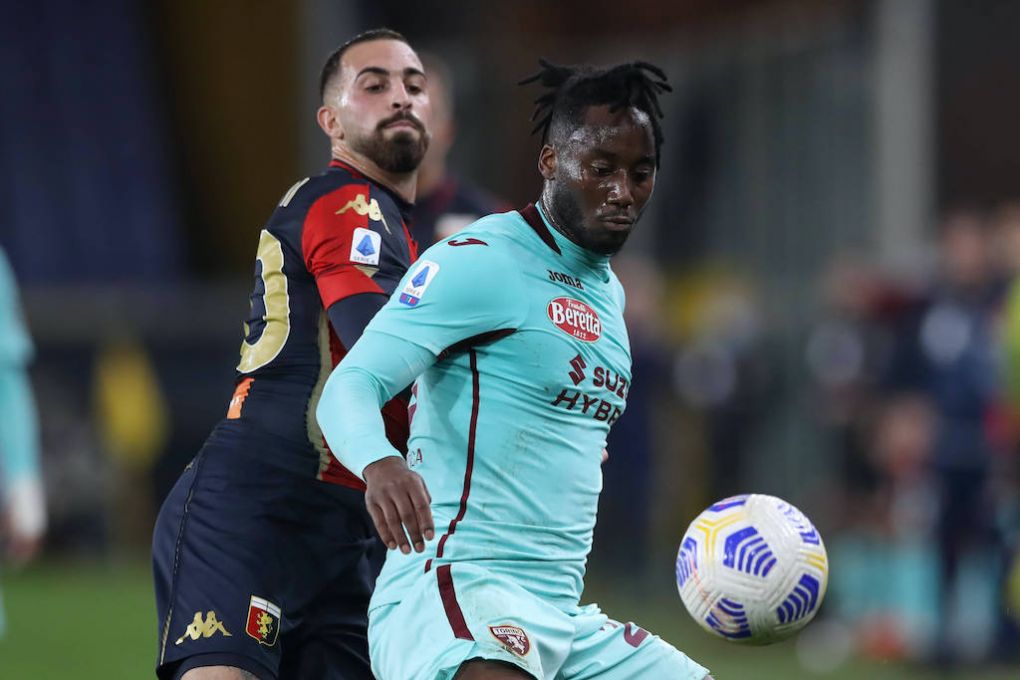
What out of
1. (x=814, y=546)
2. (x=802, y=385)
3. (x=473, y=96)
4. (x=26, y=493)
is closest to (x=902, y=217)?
(x=802, y=385)

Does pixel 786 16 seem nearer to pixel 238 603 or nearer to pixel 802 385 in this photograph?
pixel 802 385

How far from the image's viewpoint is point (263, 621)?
483cm

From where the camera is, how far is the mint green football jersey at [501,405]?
167 inches

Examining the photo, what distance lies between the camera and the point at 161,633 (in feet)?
15.9

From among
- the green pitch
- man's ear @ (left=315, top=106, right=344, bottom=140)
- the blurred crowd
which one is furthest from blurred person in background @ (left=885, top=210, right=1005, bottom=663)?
man's ear @ (left=315, top=106, right=344, bottom=140)

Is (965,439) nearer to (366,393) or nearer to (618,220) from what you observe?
(618,220)

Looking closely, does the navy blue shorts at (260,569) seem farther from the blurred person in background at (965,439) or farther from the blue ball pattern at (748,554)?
the blurred person in background at (965,439)

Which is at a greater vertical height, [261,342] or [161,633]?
[261,342]

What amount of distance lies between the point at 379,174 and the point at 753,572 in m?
1.65

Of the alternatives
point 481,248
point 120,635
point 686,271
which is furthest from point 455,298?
point 686,271

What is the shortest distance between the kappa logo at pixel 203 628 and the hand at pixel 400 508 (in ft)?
3.55

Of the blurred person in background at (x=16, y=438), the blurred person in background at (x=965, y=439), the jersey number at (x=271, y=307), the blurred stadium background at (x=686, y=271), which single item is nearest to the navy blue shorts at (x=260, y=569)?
the jersey number at (x=271, y=307)

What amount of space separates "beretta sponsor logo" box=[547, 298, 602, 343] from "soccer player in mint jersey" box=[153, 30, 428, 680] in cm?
54

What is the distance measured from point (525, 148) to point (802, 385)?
6202 millimetres
